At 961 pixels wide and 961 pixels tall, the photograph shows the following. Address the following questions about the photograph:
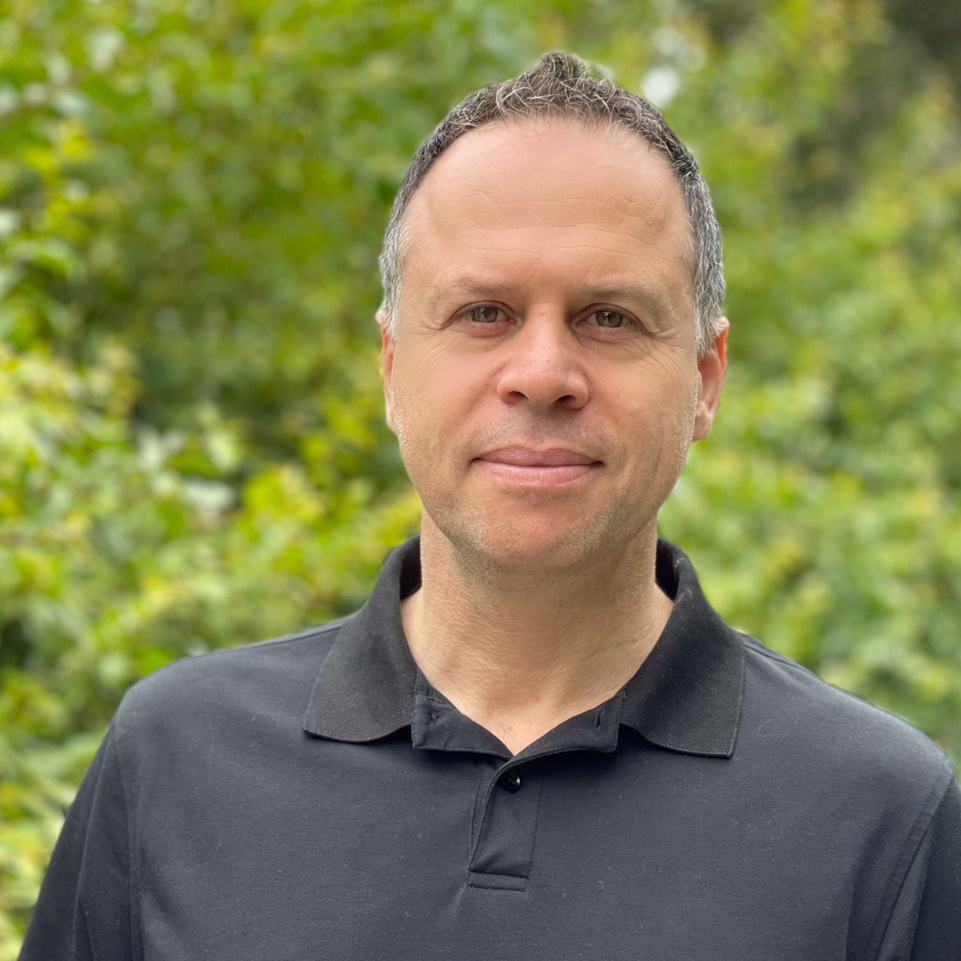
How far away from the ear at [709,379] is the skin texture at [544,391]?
62 millimetres

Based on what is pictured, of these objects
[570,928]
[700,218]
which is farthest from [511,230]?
[570,928]

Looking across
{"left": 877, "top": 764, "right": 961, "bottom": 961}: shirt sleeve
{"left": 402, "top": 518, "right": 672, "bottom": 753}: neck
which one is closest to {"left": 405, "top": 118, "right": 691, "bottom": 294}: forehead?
{"left": 402, "top": 518, "right": 672, "bottom": 753}: neck

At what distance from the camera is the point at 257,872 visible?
5.33ft

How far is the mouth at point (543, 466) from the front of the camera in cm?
161

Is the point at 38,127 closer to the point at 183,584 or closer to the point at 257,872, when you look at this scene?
the point at 183,584

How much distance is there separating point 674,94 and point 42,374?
4.91m

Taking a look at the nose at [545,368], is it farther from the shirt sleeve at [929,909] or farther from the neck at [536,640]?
the shirt sleeve at [929,909]

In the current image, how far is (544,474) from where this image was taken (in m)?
1.61

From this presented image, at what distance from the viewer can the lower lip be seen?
1612 millimetres

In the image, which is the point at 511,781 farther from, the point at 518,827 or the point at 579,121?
the point at 579,121

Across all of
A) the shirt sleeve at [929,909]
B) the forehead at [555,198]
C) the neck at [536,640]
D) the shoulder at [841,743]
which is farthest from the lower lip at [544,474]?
the shirt sleeve at [929,909]

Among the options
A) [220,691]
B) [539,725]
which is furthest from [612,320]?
[220,691]

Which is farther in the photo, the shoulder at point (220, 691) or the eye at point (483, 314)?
the shoulder at point (220, 691)

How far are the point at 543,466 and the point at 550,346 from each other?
5.9 inches
